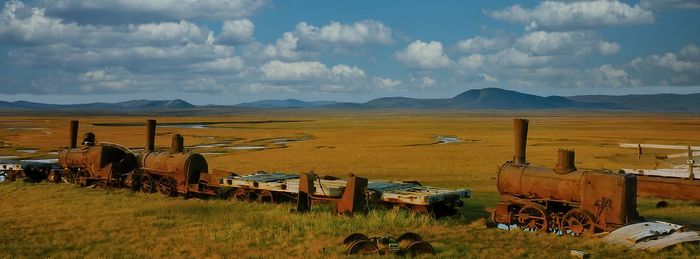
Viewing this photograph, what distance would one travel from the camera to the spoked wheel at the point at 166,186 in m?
21.8

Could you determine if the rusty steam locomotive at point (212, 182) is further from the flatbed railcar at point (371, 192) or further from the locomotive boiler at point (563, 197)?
the locomotive boiler at point (563, 197)

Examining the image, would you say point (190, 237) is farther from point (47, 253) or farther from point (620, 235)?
point (620, 235)

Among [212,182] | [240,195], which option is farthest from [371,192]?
[212,182]

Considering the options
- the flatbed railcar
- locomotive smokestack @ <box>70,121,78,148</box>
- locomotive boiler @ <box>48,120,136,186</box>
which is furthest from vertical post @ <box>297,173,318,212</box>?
locomotive smokestack @ <box>70,121,78,148</box>

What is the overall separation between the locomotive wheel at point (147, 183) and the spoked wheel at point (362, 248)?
12982 mm

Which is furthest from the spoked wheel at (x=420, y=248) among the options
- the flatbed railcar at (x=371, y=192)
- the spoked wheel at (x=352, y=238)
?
the flatbed railcar at (x=371, y=192)

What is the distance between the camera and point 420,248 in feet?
38.8

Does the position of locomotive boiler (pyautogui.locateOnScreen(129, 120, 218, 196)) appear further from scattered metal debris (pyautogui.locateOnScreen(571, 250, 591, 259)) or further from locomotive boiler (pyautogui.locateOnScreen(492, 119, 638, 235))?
scattered metal debris (pyautogui.locateOnScreen(571, 250, 591, 259))

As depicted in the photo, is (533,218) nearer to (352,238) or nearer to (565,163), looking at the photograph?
(565,163)

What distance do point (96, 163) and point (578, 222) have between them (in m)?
18.7

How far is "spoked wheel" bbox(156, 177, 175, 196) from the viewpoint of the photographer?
71.4ft

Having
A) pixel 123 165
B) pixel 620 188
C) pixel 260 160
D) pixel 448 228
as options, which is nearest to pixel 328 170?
pixel 260 160

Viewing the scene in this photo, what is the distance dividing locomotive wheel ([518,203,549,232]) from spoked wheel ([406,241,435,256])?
4.24 meters

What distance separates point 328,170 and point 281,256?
22.2 m
